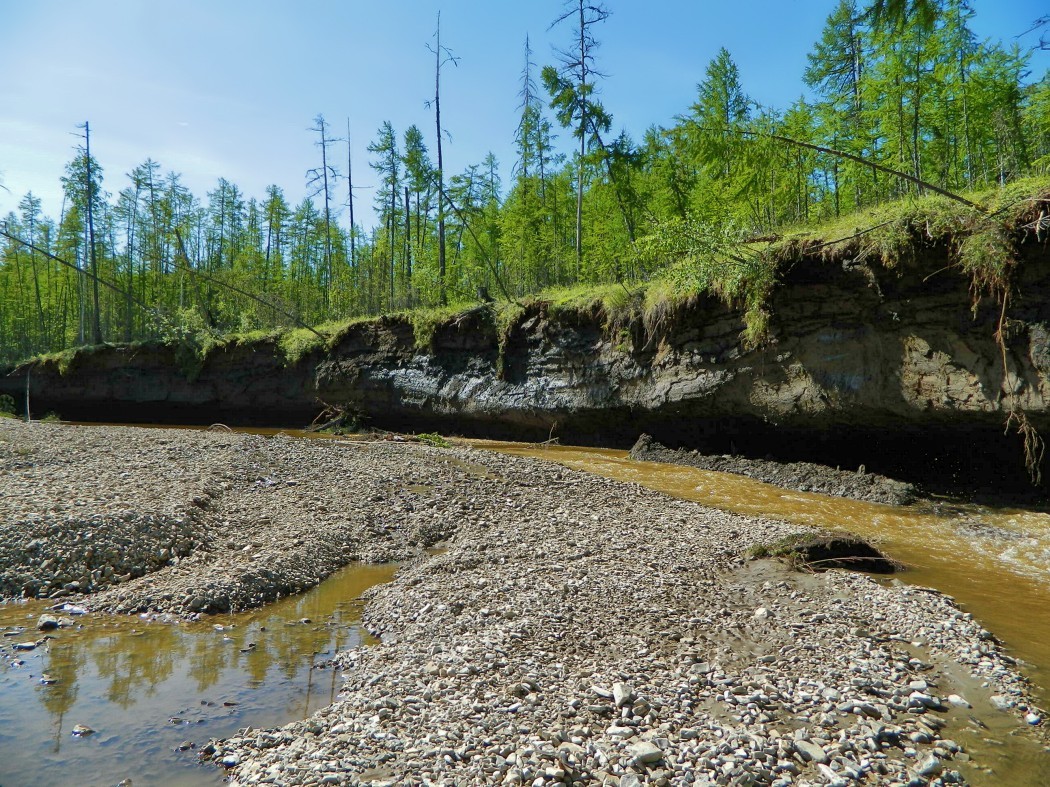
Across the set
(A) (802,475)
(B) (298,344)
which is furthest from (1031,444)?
(B) (298,344)

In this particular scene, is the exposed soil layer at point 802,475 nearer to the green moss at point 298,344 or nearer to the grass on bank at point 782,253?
the grass on bank at point 782,253

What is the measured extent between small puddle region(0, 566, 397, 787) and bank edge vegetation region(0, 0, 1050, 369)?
3.57m

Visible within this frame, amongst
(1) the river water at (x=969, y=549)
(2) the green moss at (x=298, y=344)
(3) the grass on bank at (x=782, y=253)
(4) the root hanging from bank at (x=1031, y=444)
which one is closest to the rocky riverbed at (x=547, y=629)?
(1) the river water at (x=969, y=549)

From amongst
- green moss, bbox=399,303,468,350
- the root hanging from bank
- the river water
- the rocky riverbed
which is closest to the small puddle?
the rocky riverbed

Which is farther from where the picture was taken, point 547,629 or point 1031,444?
point 1031,444

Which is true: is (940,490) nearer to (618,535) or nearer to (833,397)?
(833,397)

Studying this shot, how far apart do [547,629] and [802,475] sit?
9729mm

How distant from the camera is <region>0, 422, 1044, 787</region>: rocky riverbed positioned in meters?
3.58

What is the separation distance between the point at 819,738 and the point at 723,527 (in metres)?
5.50

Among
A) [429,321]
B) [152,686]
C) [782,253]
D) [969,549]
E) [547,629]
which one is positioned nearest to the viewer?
[152,686]

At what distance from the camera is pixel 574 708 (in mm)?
4078

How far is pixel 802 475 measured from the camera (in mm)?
13211

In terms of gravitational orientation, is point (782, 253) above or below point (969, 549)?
above

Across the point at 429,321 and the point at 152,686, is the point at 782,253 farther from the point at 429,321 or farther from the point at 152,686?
the point at 152,686
